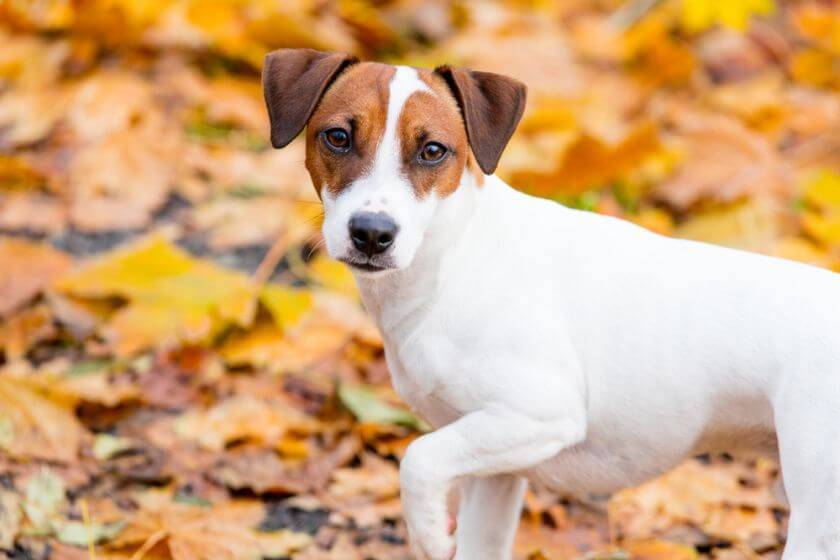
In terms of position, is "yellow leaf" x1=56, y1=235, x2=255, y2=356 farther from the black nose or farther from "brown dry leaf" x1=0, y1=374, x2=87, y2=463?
the black nose

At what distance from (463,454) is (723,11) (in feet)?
13.2

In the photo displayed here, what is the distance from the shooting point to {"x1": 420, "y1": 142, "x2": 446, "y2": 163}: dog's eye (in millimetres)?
3008

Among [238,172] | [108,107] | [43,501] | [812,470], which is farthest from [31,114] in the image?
[812,470]

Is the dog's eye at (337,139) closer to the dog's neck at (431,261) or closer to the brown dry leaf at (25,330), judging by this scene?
the dog's neck at (431,261)

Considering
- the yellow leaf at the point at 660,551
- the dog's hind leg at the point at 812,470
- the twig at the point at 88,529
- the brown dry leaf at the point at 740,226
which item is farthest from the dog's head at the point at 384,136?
the brown dry leaf at the point at 740,226

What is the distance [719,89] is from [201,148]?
3076mm

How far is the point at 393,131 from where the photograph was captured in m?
2.99

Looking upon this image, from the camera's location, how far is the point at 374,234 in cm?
284

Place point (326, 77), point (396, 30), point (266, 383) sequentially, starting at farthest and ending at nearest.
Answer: point (396, 30), point (266, 383), point (326, 77)

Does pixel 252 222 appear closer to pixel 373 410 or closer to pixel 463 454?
pixel 373 410

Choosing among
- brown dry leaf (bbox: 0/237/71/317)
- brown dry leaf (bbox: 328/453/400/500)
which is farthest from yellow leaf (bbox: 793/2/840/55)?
brown dry leaf (bbox: 0/237/71/317)

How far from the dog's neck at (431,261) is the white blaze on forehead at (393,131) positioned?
0.61 feet

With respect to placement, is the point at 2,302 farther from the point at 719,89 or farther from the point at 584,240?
the point at 719,89

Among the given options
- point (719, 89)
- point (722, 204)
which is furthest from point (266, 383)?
point (719, 89)
